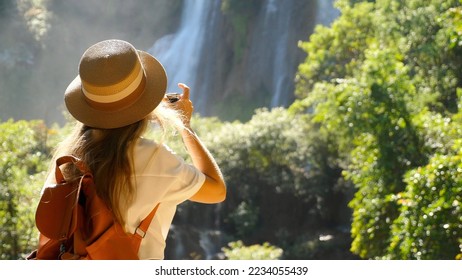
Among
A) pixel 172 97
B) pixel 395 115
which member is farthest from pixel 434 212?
pixel 172 97

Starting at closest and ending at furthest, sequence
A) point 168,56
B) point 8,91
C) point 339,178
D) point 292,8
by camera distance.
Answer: point 339,178
point 292,8
point 168,56
point 8,91

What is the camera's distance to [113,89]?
255 centimetres

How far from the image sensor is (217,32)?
36.8 meters

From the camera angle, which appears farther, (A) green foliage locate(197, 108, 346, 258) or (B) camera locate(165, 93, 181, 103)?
(A) green foliage locate(197, 108, 346, 258)

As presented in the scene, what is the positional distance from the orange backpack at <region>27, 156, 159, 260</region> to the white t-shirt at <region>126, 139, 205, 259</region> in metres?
0.08

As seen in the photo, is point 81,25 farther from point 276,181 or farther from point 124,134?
point 124,134

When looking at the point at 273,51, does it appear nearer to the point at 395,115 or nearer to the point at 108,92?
the point at 395,115

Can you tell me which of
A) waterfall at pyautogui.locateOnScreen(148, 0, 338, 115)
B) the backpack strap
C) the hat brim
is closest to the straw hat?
the hat brim

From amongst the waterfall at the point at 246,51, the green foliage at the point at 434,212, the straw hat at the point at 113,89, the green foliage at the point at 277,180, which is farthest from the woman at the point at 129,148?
the waterfall at the point at 246,51

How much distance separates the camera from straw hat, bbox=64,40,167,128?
251 centimetres

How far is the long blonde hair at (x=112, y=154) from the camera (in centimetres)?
244

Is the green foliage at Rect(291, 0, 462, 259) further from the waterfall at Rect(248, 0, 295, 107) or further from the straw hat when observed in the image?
the waterfall at Rect(248, 0, 295, 107)

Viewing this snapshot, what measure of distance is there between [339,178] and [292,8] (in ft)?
38.1

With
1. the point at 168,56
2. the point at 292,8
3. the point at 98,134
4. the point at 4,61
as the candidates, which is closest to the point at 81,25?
the point at 4,61
